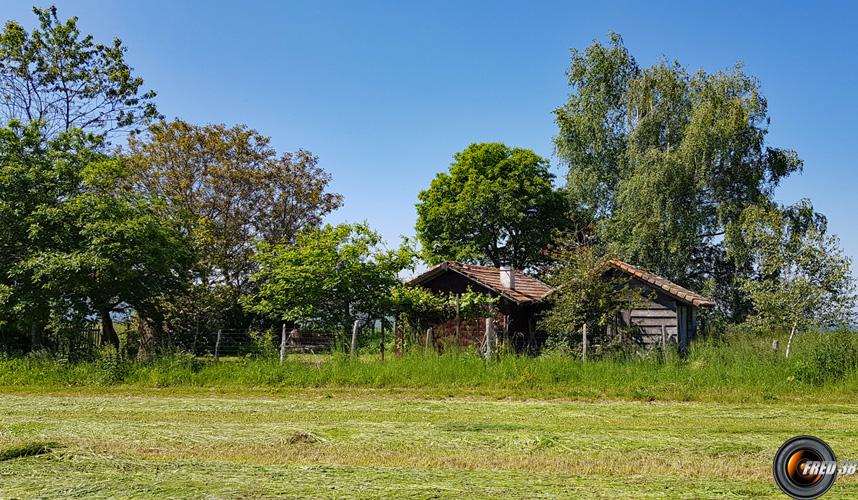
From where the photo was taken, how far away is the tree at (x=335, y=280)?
20219mm

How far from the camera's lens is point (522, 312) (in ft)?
83.1

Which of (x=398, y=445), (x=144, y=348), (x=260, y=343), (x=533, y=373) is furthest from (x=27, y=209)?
(x=398, y=445)

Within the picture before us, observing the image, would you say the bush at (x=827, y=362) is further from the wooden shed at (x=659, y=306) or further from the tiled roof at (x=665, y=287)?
the wooden shed at (x=659, y=306)

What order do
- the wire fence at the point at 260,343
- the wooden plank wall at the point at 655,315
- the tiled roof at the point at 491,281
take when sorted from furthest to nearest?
the tiled roof at the point at 491,281 → the wooden plank wall at the point at 655,315 → the wire fence at the point at 260,343

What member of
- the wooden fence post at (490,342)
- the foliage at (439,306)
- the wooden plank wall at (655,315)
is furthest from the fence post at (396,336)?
the wooden plank wall at (655,315)

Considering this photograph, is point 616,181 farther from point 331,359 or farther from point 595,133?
point 331,359

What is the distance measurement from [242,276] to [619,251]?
1716cm

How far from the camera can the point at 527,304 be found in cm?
2511

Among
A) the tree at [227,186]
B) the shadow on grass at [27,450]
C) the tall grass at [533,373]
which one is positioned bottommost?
the shadow on grass at [27,450]

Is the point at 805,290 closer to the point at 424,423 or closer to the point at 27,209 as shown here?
the point at 424,423

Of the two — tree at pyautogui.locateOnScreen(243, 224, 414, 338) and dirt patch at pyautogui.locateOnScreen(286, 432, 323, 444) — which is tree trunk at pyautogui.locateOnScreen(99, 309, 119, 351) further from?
dirt patch at pyautogui.locateOnScreen(286, 432, 323, 444)

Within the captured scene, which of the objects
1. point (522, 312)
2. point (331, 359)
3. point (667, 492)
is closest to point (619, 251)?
point (522, 312)

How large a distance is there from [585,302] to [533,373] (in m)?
3.53

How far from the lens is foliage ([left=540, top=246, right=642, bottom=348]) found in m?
17.8
